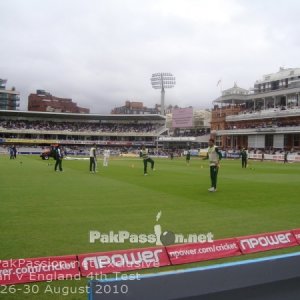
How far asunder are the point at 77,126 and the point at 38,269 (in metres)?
111

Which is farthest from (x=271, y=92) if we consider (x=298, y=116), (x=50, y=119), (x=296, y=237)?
(x=296, y=237)

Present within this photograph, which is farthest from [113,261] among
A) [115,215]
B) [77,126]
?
[77,126]

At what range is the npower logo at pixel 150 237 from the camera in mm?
7980

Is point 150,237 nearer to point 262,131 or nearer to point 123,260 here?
point 123,260

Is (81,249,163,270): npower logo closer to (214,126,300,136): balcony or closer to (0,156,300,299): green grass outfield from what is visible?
(0,156,300,299): green grass outfield

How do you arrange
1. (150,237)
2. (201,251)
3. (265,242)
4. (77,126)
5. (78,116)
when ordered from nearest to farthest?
(201,251) → (265,242) → (150,237) → (78,116) → (77,126)

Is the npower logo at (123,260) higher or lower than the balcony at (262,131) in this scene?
lower

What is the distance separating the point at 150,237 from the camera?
8305 millimetres

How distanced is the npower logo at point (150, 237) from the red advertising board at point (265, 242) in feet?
2.87

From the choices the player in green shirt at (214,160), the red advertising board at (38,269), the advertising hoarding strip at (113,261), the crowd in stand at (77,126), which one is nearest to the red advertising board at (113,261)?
the advertising hoarding strip at (113,261)

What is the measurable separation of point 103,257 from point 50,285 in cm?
77

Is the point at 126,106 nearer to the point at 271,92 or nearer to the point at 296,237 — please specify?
the point at 271,92

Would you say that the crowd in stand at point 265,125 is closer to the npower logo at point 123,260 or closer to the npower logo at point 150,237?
the npower logo at point 150,237

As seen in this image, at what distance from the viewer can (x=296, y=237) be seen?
782 cm
